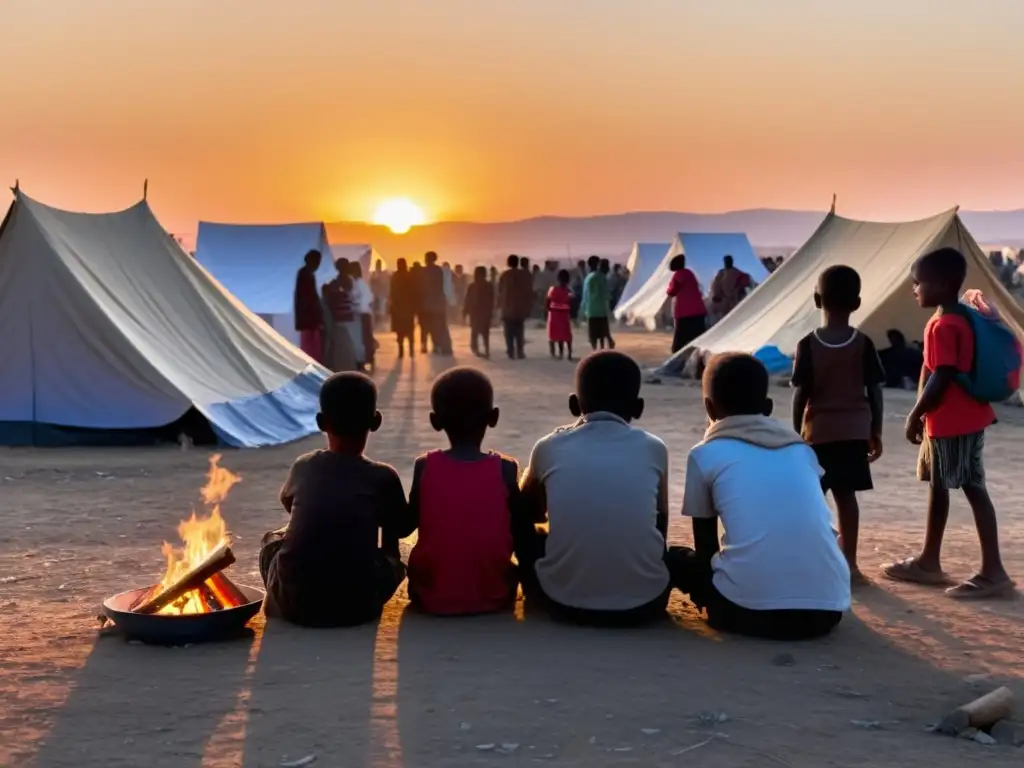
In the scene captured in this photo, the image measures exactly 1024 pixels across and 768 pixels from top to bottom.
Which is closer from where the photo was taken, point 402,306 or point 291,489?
point 291,489

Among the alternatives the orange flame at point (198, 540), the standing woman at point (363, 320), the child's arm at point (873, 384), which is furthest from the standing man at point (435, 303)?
the child's arm at point (873, 384)

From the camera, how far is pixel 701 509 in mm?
4551

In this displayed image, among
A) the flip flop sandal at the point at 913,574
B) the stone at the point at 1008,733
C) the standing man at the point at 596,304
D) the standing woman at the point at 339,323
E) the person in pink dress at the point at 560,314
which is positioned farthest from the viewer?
the standing man at the point at 596,304

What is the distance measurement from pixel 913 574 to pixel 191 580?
326 centimetres

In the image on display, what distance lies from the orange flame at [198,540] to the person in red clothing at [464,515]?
0.80m

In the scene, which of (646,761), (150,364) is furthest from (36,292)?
(646,761)

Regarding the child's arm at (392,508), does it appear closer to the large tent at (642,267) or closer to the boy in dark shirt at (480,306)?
the boy in dark shirt at (480,306)

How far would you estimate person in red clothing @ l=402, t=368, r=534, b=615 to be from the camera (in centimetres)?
468

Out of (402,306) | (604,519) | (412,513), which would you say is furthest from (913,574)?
(402,306)

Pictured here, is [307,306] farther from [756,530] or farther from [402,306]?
[756,530]

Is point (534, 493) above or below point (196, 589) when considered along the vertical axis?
above

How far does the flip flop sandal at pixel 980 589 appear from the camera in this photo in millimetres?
5180

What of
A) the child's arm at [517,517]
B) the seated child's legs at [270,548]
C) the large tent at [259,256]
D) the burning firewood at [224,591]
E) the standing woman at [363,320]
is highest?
the large tent at [259,256]

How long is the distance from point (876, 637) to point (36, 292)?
8316mm
